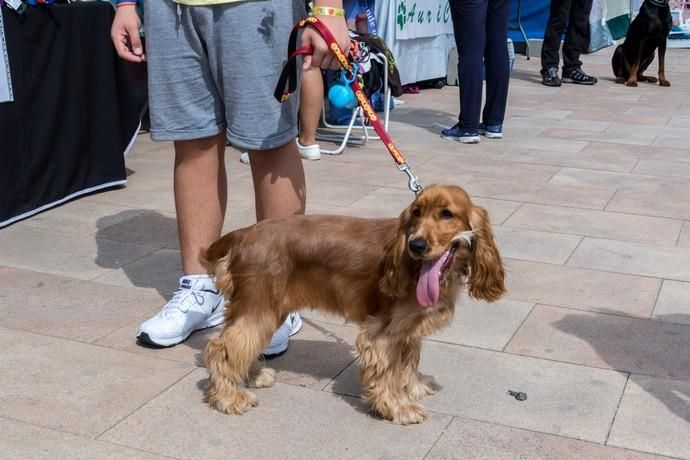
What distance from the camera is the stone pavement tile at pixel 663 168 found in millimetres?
7113

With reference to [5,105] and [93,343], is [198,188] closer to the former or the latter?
[93,343]

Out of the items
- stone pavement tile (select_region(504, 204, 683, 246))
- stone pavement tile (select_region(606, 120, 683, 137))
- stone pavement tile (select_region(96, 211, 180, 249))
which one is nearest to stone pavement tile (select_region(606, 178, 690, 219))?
stone pavement tile (select_region(504, 204, 683, 246))

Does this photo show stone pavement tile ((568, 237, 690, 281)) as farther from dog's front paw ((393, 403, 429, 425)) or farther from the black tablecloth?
the black tablecloth

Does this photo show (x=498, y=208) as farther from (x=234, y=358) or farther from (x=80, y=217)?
(x=234, y=358)

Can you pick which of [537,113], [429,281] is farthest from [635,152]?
[429,281]

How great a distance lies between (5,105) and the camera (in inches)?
213

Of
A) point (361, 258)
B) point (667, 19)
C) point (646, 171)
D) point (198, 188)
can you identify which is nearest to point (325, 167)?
point (646, 171)

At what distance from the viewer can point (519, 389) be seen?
3.47 meters

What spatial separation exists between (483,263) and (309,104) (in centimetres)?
461

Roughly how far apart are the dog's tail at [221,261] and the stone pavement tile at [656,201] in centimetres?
349

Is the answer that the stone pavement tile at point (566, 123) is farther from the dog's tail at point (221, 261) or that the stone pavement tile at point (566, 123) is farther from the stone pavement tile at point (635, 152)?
the dog's tail at point (221, 261)

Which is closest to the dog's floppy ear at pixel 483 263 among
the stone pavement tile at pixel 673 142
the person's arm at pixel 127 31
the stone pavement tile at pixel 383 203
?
the person's arm at pixel 127 31

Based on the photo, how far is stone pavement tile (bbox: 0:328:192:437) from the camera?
3197 millimetres

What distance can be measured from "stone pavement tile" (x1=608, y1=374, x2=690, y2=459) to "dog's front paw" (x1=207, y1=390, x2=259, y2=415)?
Result: 4.13 ft
